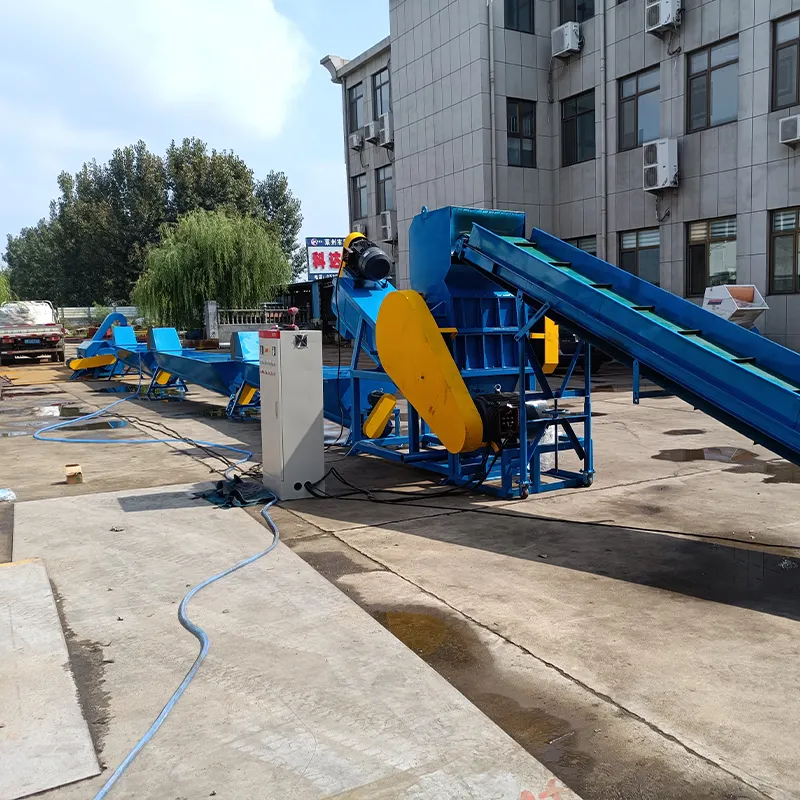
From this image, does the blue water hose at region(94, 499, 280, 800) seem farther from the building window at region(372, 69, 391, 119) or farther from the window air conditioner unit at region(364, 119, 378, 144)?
the building window at region(372, 69, 391, 119)

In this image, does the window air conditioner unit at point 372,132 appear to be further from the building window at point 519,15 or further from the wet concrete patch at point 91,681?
the wet concrete patch at point 91,681

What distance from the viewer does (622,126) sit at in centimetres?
2092

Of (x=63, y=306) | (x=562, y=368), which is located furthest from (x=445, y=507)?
(x=63, y=306)

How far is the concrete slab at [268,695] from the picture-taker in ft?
8.90

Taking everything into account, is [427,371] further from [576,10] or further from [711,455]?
[576,10]

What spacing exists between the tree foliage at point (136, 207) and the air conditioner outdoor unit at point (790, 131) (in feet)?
106

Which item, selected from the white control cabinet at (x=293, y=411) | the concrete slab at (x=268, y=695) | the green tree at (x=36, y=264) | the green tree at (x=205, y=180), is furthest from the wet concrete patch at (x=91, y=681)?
the green tree at (x=36, y=264)

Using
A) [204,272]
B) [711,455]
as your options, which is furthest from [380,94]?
[711,455]

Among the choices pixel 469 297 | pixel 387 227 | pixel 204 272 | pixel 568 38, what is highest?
pixel 568 38

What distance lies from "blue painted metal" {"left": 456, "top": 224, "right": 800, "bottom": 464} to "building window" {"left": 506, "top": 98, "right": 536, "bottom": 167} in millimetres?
17238

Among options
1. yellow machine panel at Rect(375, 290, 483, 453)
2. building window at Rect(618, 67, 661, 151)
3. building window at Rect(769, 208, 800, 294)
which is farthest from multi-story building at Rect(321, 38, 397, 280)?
yellow machine panel at Rect(375, 290, 483, 453)

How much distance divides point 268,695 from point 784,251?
56.3ft

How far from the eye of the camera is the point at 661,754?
282 centimetres

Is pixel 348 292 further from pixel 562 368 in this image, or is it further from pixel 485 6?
pixel 485 6
